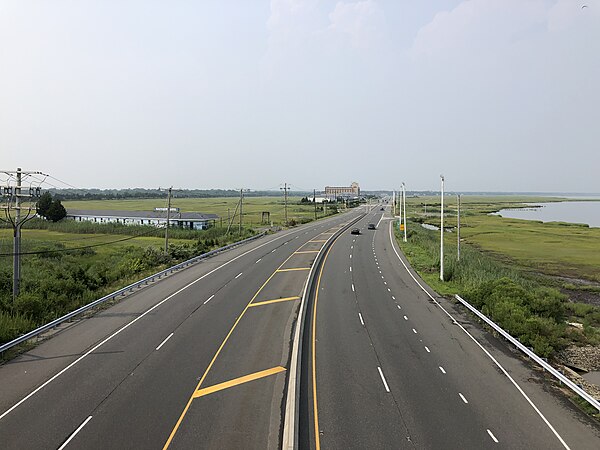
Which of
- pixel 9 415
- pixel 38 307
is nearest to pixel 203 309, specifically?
pixel 38 307

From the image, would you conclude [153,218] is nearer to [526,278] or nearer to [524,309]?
[526,278]

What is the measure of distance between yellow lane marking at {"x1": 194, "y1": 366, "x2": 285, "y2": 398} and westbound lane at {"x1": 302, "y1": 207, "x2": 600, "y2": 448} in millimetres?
1774

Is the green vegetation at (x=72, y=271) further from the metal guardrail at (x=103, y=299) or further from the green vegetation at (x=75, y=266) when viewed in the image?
the metal guardrail at (x=103, y=299)

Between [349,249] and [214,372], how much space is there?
4355 centimetres

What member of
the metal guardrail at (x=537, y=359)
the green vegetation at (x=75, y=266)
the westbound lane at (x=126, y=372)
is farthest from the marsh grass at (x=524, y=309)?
the green vegetation at (x=75, y=266)

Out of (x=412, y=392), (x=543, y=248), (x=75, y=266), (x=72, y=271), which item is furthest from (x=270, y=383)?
(x=543, y=248)

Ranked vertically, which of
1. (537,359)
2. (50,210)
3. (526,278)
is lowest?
(526,278)

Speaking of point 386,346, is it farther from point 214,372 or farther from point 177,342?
point 177,342

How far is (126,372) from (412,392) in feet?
37.0

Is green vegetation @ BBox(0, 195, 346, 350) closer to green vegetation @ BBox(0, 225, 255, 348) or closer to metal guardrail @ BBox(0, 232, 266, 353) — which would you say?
green vegetation @ BBox(0, 225, 255, 348)

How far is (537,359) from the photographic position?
19.6 meters

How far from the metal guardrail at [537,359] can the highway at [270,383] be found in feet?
1.90

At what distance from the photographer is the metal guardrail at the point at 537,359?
15.8 m

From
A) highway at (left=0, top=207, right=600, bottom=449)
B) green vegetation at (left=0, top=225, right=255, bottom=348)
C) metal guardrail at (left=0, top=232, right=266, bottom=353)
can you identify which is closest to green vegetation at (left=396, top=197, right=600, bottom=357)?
highway at (left=0, top=207, right=600, bottom=449)
